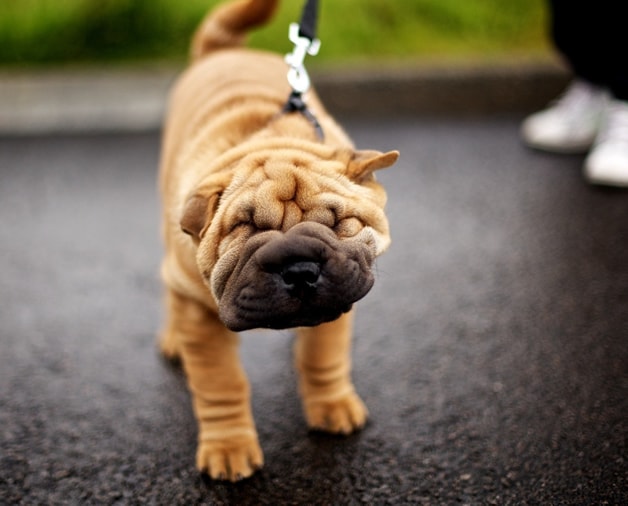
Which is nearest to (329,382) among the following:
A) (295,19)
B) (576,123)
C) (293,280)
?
(293,280)

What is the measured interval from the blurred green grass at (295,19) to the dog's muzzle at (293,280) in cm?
425

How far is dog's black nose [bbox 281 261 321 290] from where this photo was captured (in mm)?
1673

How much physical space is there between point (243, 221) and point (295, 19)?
4240 mm

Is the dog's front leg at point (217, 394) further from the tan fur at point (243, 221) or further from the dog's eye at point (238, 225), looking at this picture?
the dog's eye at point (238, 225)

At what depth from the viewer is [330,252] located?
1.69m

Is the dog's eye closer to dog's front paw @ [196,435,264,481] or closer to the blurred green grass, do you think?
dog's front paw @ [196,435,264,481]

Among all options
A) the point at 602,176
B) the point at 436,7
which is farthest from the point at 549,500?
the point at 436,7

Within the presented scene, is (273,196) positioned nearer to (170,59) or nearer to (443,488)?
(443,488)

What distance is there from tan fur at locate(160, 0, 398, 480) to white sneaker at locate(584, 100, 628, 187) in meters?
1.93

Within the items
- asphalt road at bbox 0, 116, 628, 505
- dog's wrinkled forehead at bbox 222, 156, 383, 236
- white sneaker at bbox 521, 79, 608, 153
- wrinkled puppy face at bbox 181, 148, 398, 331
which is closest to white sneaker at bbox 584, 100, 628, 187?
asphalt road at bbox 0, 116, 628, 505

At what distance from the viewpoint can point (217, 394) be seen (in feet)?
6.96

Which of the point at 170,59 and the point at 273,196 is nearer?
the point at 273,196

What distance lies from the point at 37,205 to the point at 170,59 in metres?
2.09

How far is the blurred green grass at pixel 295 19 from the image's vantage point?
227 inches
